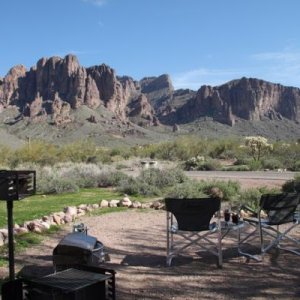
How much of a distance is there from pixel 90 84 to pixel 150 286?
138359mm

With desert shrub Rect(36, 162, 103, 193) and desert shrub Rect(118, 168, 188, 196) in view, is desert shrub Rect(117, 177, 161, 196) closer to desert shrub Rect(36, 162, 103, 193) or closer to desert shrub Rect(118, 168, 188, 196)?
desert shrub Rect(118, 168, 188, 196)

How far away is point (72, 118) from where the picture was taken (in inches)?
4350

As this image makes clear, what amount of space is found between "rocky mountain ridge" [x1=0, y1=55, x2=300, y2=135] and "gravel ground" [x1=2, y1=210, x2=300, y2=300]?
117 meters

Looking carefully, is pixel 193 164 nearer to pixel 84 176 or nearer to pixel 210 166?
pixel 210 166

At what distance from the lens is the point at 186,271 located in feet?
21.7

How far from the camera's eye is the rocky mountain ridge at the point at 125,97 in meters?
134

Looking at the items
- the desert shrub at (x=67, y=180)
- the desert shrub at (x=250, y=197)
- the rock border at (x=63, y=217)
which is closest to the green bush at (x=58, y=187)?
the desert shrub at (x=67, y=180)

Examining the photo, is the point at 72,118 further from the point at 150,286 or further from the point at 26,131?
the point at 150,286

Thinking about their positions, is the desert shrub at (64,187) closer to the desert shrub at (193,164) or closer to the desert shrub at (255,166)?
the desert shrub at (255,166)

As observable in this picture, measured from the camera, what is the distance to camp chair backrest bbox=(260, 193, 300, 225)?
704 centimetres

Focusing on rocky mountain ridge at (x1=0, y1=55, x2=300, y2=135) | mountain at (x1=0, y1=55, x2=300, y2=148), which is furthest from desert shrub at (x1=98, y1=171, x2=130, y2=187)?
rocky mountain ridge at (x1=0, y1=55, x2=300, y2=135)

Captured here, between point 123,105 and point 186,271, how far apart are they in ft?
480

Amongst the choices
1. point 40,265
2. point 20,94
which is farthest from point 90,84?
point 40,265

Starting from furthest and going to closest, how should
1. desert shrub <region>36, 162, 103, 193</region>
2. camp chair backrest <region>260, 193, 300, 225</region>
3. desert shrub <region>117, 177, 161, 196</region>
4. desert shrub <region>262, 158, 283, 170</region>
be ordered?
desert shrub <region>262, 158, 283, 170</region>
desert shrub <region>36, 162, 103, 193</region>
desert shrub <region>117, 177, 161, 196</region>
camp chair backrest <region>260, 193, 300, 225</region>
